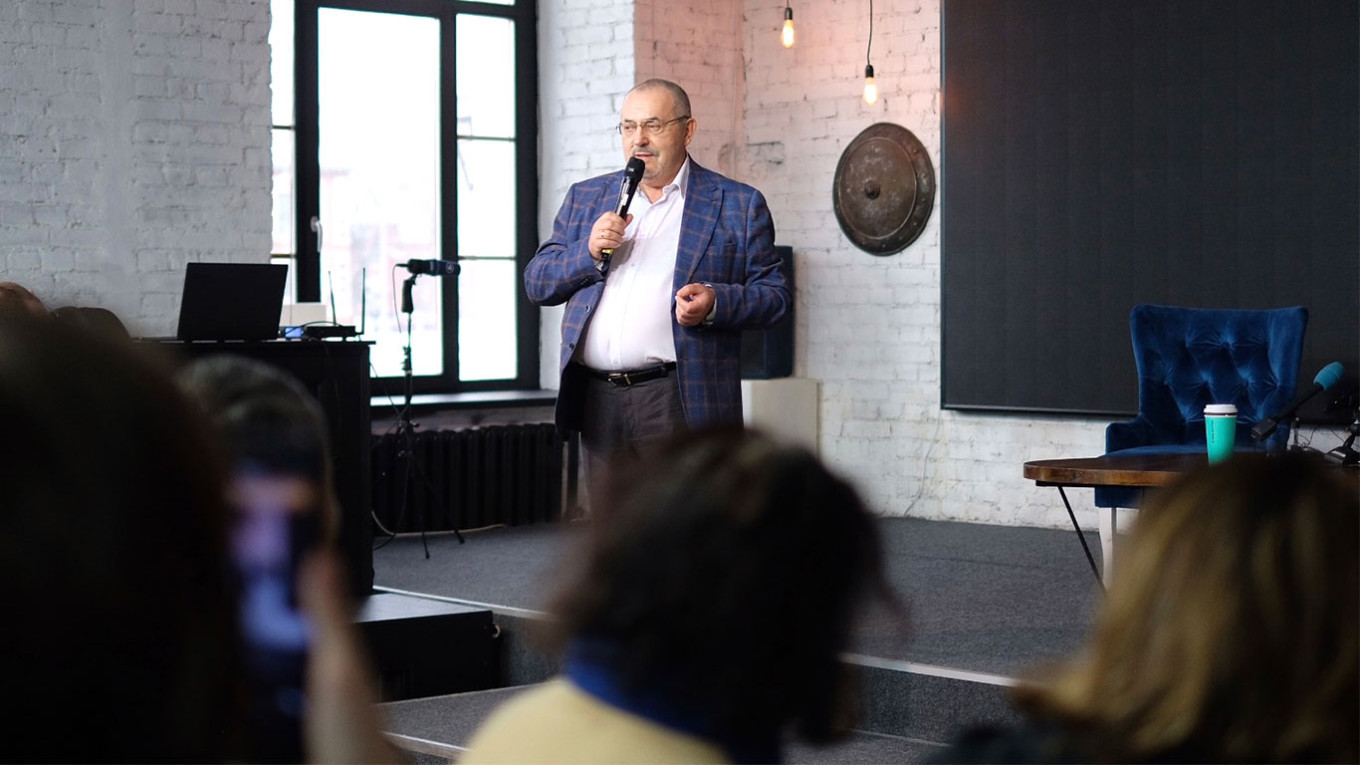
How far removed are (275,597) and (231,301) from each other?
3.68m

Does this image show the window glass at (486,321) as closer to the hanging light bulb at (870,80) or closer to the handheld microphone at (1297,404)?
the hanging light bulb at (870,80)

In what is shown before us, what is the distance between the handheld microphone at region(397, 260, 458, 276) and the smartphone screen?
5346mm

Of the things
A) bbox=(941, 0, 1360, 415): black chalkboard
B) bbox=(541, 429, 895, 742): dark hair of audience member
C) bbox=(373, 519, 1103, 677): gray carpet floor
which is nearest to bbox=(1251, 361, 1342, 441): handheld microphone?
bbox=(941, 0, 1360, 415): black chalkboard

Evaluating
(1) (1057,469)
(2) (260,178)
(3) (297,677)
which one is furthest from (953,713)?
(2) (260,178)

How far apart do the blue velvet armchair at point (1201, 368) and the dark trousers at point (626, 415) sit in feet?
6.32

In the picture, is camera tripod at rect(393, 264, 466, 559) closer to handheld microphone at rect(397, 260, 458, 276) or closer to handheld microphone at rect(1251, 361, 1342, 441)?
handheld microphone at rect(397, 260, 458, 276)

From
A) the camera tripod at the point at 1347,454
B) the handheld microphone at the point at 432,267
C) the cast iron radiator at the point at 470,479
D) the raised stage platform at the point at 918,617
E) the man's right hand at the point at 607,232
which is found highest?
the handheld microphone at the point at 432,267

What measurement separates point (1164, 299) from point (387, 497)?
3330 millimetres

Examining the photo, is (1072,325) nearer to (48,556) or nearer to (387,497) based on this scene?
(387,497)

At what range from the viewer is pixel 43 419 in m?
0.74

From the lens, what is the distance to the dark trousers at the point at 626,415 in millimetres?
3732

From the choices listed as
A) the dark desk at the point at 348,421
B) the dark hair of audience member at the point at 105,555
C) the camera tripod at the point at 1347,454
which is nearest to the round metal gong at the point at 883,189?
the camera tripod at the point at 1347,454

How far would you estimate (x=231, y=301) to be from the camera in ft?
15.1

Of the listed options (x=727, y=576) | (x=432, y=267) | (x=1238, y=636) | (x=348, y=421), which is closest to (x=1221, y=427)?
(x=348, y=421)
